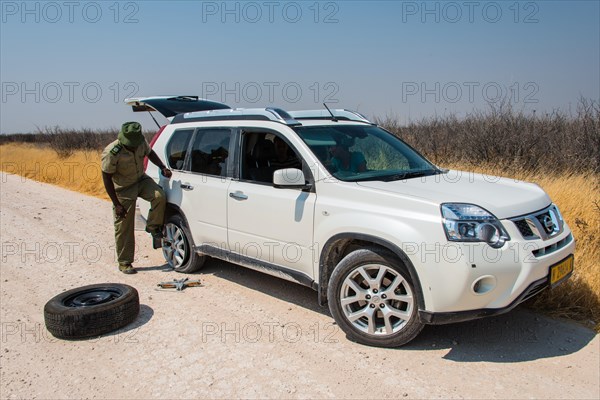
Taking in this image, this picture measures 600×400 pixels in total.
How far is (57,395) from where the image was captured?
3.47 meters

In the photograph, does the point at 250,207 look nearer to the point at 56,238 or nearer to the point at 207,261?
the point at 207,261

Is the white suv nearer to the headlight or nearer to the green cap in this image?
the headlight

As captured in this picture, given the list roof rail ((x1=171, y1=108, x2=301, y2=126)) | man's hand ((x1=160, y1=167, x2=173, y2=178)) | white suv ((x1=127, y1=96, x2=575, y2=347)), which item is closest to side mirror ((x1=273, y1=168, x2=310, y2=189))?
white suv ((x1=127, y1=96, x2=575, y2=347))

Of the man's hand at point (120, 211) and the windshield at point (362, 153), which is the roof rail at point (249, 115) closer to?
the windshield at point (362, 153)

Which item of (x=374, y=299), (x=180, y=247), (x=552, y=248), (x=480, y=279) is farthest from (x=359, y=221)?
(x=180, y=247)

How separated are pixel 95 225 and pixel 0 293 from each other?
3452 millimetres

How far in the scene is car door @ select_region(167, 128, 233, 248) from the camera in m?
5.45

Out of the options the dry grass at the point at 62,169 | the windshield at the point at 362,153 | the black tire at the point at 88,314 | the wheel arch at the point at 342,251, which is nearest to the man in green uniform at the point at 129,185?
the black tire at the point at 88,314

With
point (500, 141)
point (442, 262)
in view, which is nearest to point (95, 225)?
point (442, 262)

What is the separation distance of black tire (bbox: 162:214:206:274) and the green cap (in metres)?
1.01

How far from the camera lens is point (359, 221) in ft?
13.4

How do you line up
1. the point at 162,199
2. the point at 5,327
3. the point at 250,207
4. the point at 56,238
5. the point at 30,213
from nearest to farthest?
the point at 5,327 → the point at 250,207 → the point at 162,199 → the point at 56,238 → the point at 30,213

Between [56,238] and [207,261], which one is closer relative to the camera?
[207,261]

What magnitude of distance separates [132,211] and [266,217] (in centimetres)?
239
